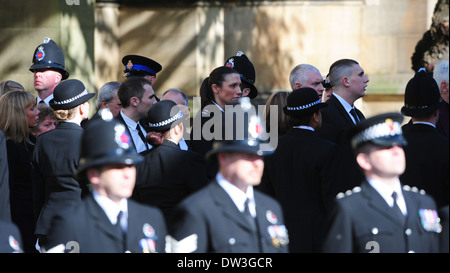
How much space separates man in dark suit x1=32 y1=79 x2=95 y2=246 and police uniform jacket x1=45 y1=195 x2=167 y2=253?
6.65ft

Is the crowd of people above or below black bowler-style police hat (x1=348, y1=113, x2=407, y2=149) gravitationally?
below

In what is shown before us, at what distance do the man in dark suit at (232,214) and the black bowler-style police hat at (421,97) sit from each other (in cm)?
191

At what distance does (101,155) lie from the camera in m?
5.02

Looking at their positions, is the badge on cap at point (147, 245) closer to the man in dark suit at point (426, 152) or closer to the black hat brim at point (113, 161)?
the black hat brim at point (113, 161)

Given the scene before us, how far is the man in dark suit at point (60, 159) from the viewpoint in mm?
7078

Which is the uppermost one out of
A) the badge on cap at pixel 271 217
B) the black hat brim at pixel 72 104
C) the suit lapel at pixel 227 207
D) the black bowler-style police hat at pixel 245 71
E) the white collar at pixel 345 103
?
the black bowler-style police hat at pixel 245 71

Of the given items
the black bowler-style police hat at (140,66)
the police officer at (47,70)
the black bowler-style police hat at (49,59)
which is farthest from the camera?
the black bowler-style police hat at (140,66)

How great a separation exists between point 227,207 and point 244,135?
40cm

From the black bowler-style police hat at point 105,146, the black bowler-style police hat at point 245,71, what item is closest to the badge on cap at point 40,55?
the black bowler-style police hat at point 245,71

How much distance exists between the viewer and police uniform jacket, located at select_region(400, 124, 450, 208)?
6.29 meters

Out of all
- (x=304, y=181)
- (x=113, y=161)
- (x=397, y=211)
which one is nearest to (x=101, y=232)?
(x=113, y=161)

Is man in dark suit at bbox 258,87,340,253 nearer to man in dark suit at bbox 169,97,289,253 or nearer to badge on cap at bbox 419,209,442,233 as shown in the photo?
badge on cap at bbox 419,209,442,233

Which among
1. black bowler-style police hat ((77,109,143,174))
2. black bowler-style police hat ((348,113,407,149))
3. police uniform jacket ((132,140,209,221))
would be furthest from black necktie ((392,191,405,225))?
police uniform jacket ((132,140,209,221))

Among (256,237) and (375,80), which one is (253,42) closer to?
(375,80)
